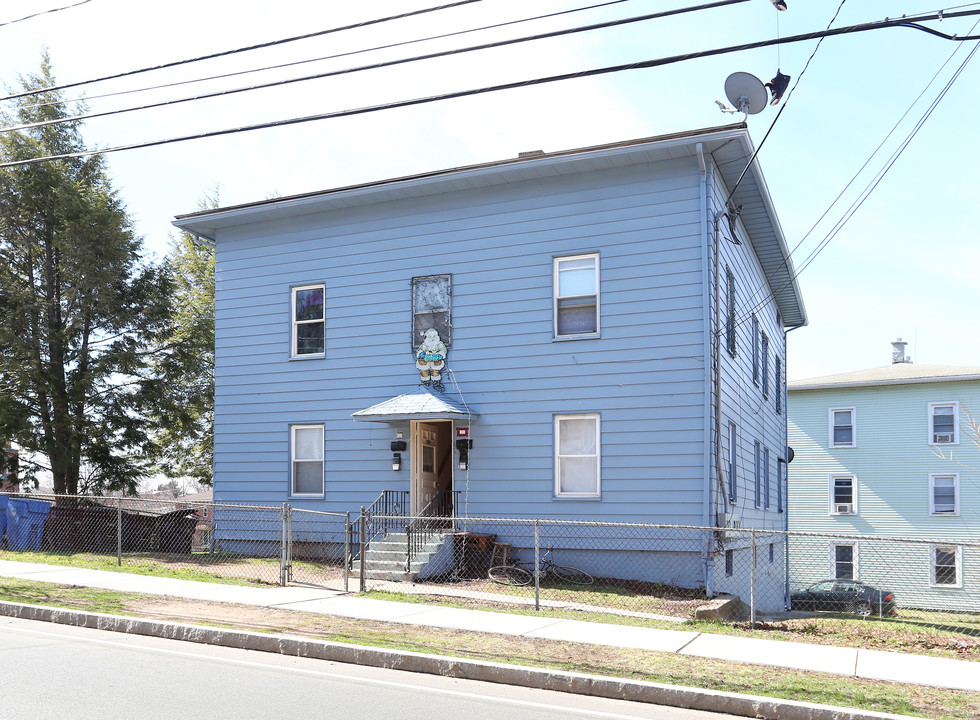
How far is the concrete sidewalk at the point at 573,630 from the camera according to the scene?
8.75 m

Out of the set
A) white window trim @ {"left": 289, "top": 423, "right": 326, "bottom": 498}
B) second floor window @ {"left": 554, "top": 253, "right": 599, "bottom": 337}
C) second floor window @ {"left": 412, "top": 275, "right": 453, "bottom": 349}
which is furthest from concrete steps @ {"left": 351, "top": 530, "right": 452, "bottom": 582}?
second floor window @ {"left": 554, "top": 253, "right": 599, "bottom": 337}

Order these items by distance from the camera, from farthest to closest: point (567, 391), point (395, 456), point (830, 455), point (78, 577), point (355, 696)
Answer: point (830, 455), point (395, 456), point (567, 391), point (78, 577), point (355, 696)

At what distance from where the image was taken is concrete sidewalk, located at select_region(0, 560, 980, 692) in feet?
28.7

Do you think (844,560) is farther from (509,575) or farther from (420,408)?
(420,408)

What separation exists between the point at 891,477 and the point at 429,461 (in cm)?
2475

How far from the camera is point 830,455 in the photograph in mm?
37156

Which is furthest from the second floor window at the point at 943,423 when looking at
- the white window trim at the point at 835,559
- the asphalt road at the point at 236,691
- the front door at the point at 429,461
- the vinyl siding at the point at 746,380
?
the asphalt road at the point at 236,691

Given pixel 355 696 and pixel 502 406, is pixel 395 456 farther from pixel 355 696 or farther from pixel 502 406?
pixel 355 696

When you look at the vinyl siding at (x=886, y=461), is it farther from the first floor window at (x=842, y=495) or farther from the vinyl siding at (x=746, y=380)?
the vinyl siding at (x=746, y=380)

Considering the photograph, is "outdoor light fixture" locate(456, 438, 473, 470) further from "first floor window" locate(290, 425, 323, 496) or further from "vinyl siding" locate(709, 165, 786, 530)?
"vinyl siding" locate(709, 165, 786, 530)

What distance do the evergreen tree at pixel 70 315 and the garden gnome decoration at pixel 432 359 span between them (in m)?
10.6

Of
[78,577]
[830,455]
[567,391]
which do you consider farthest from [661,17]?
[830,455]

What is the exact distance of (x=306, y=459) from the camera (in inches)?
745

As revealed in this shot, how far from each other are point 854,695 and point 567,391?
940cm
